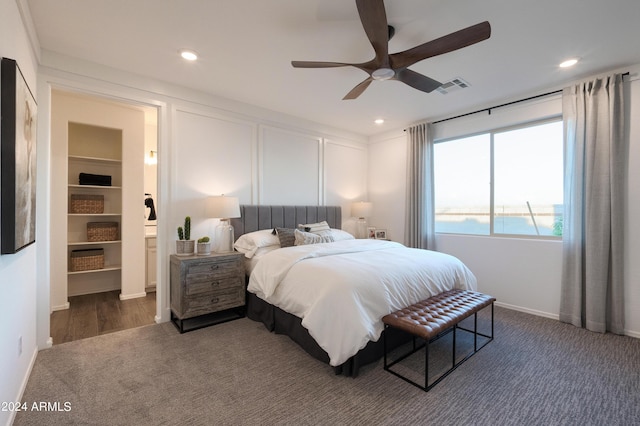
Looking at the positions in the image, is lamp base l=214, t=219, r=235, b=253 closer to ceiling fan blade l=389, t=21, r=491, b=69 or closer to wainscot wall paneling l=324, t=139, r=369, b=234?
wainscot wall paneling l=324, t=139, r=369, b=234

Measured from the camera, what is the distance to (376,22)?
6.08ft

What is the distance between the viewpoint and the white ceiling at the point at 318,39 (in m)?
2.06

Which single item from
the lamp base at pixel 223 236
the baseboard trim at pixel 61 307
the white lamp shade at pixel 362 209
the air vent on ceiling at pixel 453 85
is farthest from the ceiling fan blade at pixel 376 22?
the baseboard trim at pixel 61 307

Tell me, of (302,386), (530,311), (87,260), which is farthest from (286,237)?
(530,311)

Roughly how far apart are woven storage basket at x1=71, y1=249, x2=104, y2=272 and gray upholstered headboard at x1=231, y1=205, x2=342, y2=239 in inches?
83.6

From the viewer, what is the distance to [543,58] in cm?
272

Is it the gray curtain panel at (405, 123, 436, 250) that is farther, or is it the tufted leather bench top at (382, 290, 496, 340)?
the gray curtain panel at (405, 123, 436, 250)

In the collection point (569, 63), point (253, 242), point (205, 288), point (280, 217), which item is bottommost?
point (205, 288)

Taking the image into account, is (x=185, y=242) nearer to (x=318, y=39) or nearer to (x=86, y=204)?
(x=86, y=204)

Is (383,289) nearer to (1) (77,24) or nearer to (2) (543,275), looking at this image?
(2) (543,275)

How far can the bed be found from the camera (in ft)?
6.87

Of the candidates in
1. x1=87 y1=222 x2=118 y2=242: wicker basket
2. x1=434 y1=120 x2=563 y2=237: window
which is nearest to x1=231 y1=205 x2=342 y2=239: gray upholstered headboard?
x1=434 y1=120 x2=563 y2=237: window

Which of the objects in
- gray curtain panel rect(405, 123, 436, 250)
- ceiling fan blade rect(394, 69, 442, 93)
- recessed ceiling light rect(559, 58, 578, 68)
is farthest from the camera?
gray curtain panel rect(405, 123, 436, 250)

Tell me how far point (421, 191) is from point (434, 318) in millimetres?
2671
